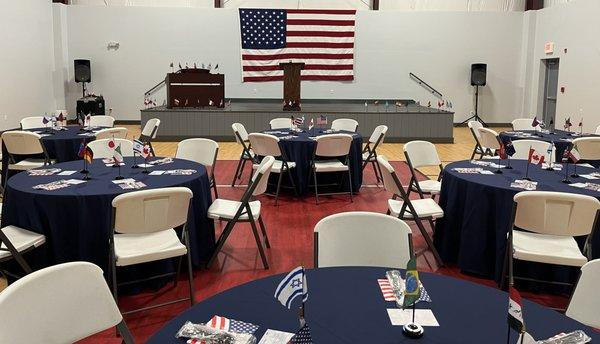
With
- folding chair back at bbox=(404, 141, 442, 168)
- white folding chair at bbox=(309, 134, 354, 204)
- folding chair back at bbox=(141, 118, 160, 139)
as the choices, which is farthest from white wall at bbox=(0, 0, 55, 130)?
folding chair back at bbox=(404, 141, 442, 168)

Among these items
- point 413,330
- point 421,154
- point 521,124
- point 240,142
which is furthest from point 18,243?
point 521,124

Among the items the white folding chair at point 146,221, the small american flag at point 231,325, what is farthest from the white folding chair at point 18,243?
the small american flag at point 231,325

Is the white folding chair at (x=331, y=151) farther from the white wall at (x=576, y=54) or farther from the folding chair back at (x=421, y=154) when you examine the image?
the white wall at (x=576, y=54)

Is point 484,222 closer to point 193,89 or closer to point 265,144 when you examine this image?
point 265,144

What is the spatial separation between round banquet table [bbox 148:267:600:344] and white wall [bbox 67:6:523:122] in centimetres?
1417

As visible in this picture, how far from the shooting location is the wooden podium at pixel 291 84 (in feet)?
40.2

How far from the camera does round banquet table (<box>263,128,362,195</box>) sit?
22.1ft

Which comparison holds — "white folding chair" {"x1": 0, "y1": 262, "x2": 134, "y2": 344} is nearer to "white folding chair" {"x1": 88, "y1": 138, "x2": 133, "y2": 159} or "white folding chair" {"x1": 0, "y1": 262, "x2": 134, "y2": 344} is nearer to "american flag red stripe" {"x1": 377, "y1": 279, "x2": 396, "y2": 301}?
"american flag red stripe" {"x1": 377, "y1": 279, "x2": 396, "y2": 301}

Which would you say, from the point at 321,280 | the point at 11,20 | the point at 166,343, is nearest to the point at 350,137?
the point at 321,280

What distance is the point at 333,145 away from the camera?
6.51 meters

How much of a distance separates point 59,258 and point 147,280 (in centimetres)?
62

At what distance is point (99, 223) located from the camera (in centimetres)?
365

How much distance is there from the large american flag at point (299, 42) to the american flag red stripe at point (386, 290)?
556 inches

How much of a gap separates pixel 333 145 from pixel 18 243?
3872 mm
